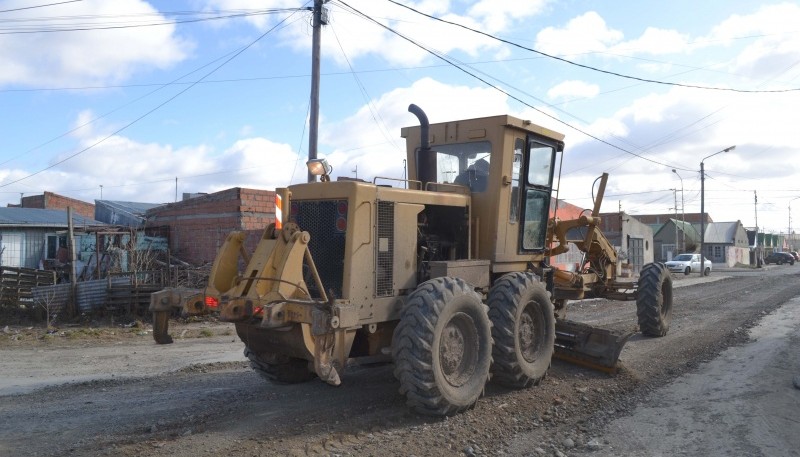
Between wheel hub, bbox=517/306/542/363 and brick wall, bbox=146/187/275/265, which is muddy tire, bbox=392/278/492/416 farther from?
brick wall, bbox=146/187/275/265

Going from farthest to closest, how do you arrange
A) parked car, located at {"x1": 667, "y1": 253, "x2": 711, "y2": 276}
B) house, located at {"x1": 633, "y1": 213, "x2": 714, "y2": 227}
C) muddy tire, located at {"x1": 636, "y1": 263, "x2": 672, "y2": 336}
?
house, located at {"x1": 633, "y1": 213, "x2": 714, "y2": 227}, parked car, located at {"x1": 667, "y1": 253, "x2": 711, "y2": 276}, muddy tire, located at {"x1": 636, "y1": 263, "x2": 672, "y2": 336}

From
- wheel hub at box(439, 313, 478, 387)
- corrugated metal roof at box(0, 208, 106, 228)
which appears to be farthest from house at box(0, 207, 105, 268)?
wheel hub at box(439, 313, 478, 387)

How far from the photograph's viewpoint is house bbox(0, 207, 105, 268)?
814 inches

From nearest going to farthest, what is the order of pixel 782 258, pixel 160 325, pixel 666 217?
pixel 160 325
pixel 782 258
pixel 666 217

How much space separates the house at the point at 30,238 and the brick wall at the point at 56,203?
11.5 m

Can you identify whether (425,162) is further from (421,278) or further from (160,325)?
(160,325)

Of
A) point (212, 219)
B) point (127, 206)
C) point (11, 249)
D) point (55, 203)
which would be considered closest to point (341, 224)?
point (212, 219)

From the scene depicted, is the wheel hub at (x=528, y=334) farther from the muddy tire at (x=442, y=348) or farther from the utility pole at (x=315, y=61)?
the utility pole at (x=315, y=61)

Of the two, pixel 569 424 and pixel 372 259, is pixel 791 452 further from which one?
pixel 372 259

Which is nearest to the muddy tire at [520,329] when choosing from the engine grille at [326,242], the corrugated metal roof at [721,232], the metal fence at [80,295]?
the engine grille at [326,242]

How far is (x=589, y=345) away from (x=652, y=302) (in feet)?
10.6

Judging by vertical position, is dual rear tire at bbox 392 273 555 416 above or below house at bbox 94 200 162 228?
below

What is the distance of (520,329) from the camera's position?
712 cm

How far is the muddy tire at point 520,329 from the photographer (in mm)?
6707
